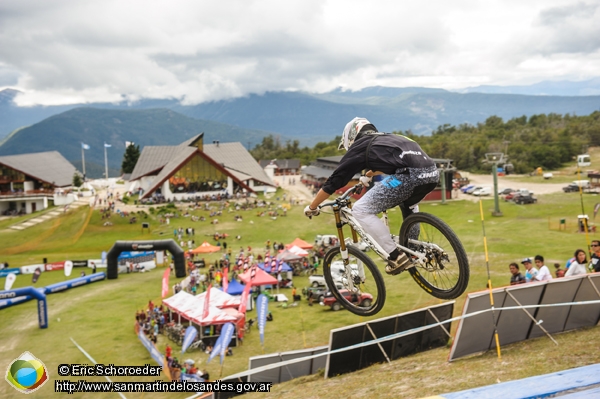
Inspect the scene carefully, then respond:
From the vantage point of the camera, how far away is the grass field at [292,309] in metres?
13.4

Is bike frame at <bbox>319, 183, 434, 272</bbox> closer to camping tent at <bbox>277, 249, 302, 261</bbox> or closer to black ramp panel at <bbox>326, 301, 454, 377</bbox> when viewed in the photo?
black ramp panel at <bbox>326, 301, 454, 377</bbox>

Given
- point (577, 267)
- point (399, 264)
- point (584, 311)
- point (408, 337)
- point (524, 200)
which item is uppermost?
point (399, 264)

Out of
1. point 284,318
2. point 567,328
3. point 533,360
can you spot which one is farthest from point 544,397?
point 284,318

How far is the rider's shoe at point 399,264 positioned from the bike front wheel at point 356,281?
393mm

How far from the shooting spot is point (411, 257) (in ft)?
22.3

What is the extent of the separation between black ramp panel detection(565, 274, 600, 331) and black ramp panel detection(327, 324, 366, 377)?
642 cm

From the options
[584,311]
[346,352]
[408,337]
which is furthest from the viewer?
[408,337]

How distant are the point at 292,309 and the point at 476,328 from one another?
17.0 m

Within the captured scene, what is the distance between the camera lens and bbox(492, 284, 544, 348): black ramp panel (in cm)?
1405

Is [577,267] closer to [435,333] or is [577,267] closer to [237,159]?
[435,333]

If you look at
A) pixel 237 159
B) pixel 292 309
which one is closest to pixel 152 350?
pixel 292 309

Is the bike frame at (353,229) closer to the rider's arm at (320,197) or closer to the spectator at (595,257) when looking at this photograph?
the rider's arm at (320,197)

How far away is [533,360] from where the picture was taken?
1268cm

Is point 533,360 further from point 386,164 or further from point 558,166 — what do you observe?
point 558,166
